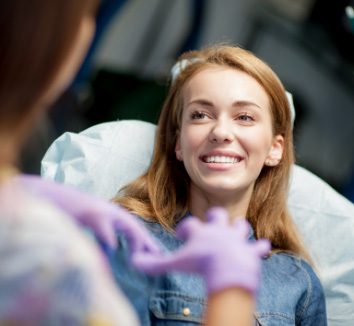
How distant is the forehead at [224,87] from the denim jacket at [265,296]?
26 cm

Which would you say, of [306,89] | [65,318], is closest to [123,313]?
[65,318]

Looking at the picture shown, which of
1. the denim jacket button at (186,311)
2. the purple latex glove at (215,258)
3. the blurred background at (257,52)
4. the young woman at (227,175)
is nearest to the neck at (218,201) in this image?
the young woman at (227,175)

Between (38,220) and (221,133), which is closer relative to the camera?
(38,220)

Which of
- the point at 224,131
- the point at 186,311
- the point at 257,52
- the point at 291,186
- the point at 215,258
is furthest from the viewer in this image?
the point at 257,52

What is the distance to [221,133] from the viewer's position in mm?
1281

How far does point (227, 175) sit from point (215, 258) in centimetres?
54

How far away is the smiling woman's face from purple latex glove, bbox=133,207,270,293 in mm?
490

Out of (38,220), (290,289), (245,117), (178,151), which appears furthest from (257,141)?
(38,220)

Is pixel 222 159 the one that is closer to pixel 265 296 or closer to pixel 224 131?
pixel 224 131

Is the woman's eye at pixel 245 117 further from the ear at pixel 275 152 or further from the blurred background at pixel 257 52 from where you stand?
the blurred background at pixel 257 52

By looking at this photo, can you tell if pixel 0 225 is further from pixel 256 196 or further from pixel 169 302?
pixel 256 196

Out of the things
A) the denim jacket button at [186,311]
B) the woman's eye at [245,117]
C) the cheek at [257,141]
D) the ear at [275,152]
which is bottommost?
the denim jacket button at [186,311]

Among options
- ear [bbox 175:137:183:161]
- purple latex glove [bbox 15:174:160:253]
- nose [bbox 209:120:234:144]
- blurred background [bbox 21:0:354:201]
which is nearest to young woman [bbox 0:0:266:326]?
purple latex glove [bbox 15:174:160:253]

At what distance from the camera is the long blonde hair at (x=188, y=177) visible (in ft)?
4.52
